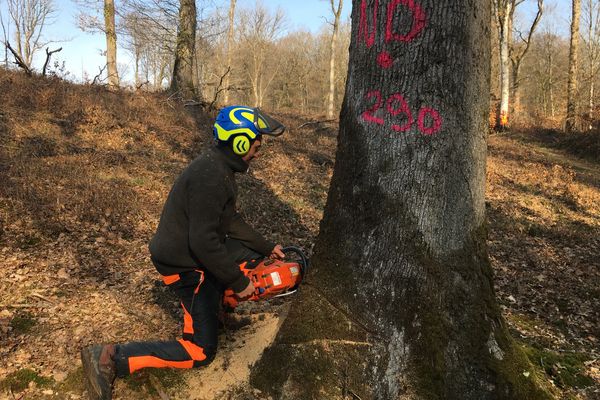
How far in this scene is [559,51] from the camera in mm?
38125

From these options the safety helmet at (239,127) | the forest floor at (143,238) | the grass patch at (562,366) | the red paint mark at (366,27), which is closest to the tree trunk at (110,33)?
the forest floor at (143,238)

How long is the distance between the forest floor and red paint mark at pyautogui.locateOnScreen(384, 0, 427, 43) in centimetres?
213

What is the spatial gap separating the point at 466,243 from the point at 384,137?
33.8 inches

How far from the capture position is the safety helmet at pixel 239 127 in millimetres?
3004

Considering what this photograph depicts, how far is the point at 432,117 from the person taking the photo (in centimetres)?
265

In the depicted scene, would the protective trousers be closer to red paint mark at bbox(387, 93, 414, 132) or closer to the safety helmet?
the safety helmet

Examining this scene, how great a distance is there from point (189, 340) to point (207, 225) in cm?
93

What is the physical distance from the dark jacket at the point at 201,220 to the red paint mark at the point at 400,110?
1.10m

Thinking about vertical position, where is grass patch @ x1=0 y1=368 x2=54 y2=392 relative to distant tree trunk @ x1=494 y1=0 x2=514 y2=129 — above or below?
below

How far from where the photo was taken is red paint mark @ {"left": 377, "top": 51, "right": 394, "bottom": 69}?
8.80ft

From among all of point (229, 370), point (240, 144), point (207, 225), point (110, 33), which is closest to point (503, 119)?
point (110, 33)

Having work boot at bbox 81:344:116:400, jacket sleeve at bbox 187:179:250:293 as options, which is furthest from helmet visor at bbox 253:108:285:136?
work boot at bbox 81:344:116:400

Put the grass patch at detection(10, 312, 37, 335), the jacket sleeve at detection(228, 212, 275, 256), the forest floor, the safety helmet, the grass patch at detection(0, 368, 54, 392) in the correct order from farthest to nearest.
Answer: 1. the grass patch at detection(10, 312, 37, 335)
2. the jacket sleeve at detection(228, 212, 275, 256)
3. the forest floor
4. the grass patch at detection(0, 368, 54, 392)
5. the safety helmet

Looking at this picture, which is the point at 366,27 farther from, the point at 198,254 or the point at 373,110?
the point at 198,254
